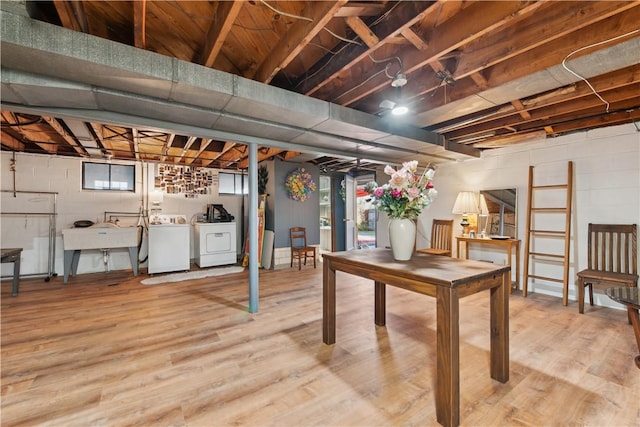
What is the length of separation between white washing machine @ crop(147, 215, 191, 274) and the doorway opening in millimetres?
4316

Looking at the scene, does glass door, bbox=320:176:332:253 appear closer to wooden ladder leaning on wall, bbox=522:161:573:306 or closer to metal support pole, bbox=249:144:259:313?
metal support pole, bbox=249:144:259:313

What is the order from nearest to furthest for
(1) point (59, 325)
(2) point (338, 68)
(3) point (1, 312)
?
1. (2) point (338, 68)
2. (1) point (59, 325)
3. (3) point (1, 312)

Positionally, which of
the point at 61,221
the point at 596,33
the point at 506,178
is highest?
the point at 596,33

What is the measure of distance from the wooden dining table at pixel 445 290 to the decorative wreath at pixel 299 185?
138 inches

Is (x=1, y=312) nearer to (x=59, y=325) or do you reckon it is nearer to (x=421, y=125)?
(x=59, y=325)

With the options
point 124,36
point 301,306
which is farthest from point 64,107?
point 301,306

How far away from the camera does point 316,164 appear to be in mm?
6559

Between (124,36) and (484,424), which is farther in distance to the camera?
(124,36)

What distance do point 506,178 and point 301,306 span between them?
414 centimetres

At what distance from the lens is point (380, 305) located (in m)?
2.92

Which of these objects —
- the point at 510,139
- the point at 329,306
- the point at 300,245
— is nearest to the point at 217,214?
the point at 300,245

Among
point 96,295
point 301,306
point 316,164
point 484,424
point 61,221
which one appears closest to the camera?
point 484,424

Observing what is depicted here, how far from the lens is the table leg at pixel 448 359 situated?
1543 mm

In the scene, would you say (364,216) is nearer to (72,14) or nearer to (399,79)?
(399,79)
